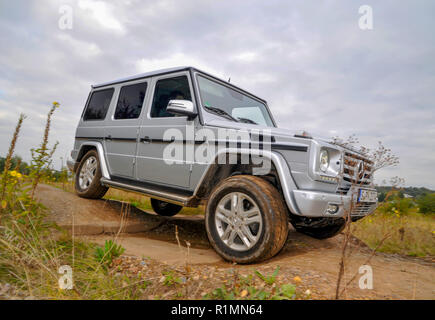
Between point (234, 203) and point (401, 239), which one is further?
point (401, 239)

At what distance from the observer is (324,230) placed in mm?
3699

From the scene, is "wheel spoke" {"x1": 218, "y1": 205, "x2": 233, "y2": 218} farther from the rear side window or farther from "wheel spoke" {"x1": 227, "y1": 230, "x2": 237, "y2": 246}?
the rear side window

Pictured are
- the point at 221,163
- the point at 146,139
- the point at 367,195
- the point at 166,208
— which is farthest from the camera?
the point at 166,208

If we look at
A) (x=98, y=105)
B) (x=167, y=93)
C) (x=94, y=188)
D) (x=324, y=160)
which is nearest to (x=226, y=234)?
(x=324, y=160)

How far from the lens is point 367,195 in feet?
9.18

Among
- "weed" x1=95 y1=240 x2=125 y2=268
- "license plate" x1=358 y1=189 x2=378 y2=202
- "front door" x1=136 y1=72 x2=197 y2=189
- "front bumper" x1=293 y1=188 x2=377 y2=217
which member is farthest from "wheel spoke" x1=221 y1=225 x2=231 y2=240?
"license plate" x1=358 y1=189 x2=378 y2=202

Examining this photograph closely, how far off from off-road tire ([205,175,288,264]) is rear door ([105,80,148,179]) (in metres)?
2.07

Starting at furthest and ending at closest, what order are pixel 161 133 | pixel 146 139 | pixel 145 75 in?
pixel 145 75 → pixel 146 139 → pixel 161 133

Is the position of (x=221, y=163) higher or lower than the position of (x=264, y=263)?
higher

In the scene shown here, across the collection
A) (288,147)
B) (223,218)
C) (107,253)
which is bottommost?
(107,253)

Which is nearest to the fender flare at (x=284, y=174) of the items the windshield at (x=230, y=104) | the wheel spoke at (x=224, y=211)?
the wheel spoke at (x=224, y=211)

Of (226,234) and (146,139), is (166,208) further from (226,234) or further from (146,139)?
(226,234)

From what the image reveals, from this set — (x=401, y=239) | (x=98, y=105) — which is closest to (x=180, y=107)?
(x=98, y=105)

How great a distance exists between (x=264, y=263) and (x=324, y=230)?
1667 mm
